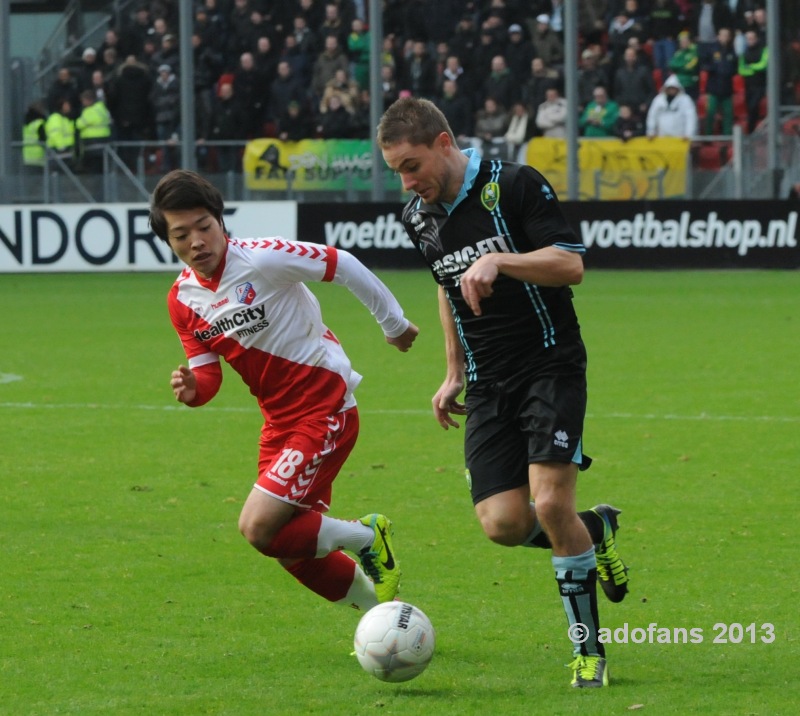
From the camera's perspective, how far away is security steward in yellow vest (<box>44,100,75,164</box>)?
2302 centimetres

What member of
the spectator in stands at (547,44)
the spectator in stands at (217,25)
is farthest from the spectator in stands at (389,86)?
the spectator in stands at (217,25)

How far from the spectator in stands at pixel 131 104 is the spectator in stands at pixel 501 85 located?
5418mm

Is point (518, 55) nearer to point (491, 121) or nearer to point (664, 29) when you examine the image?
point (491, 121)

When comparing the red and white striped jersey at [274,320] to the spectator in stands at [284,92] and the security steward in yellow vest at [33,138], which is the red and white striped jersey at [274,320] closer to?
the security steward in yellow vest at [33,138]

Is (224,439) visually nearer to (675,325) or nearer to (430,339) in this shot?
(430,339)

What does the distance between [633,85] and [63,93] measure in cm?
939

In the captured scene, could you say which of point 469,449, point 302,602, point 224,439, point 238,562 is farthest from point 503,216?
point 224,439

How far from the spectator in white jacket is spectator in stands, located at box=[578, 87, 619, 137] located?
0.66 meters

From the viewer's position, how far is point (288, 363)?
5.30m

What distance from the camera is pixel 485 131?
2289cm

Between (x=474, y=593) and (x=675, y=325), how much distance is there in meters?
10.1

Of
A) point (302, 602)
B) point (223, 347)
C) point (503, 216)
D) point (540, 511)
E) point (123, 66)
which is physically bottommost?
point (302, 602)

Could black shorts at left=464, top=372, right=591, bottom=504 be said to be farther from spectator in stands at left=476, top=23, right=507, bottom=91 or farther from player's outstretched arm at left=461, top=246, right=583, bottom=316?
spectator in stands at left=476, top=23, right=507, bottom=91

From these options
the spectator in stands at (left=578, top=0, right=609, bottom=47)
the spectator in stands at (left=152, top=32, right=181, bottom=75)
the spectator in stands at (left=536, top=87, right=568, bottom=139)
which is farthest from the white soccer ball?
the spectator in stands at (left=152, top=32, right=181, bottom=75)
